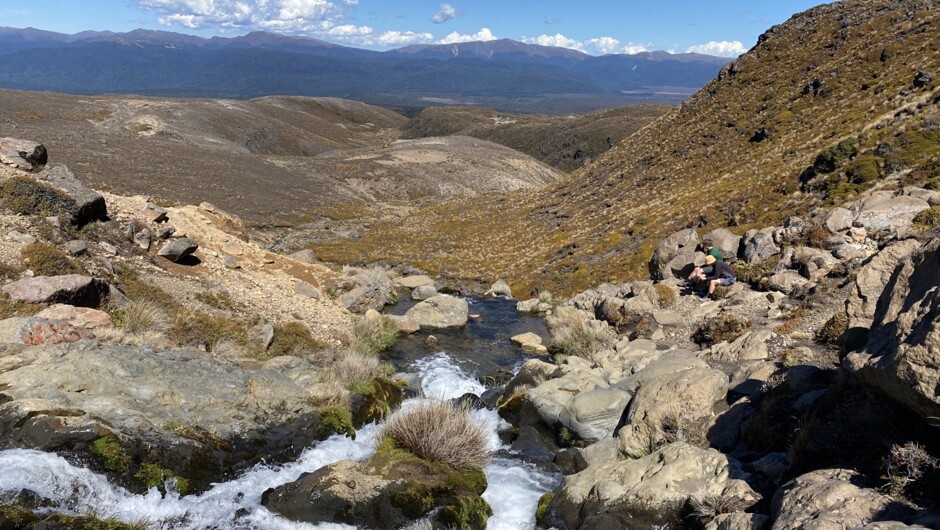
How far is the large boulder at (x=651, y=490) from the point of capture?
905 centimetres

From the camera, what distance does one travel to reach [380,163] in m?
100

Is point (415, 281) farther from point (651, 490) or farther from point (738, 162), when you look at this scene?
point (651, 490)

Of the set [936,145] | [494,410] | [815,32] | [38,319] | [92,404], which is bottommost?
[494,410]

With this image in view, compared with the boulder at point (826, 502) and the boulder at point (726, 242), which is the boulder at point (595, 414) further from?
the boulder at point (726, 242)

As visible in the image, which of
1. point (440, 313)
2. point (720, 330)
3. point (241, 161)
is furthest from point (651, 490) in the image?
point (241, 161)

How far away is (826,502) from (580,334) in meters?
15.0

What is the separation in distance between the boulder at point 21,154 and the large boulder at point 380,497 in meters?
16.7

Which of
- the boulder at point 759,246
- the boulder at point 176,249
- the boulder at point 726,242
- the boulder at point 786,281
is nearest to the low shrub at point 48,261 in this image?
the boulder at point 176,249

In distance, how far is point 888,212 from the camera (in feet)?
67.4

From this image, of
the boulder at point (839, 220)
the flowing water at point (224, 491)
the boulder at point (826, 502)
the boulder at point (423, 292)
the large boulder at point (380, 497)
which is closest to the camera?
the boulder at point (826, 502)

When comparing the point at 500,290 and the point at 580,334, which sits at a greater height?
the point at 580,334

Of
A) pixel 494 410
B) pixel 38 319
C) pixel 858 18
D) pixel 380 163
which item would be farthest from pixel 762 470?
pixel 380 163

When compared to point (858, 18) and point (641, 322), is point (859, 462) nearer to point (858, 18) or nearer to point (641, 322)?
point (641, 322)

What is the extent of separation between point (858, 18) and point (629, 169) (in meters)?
24.2
